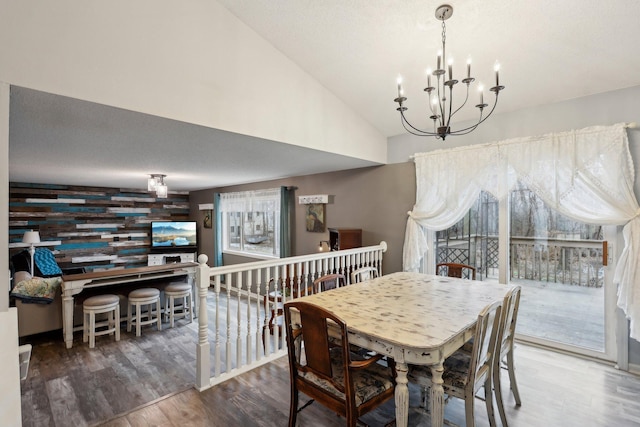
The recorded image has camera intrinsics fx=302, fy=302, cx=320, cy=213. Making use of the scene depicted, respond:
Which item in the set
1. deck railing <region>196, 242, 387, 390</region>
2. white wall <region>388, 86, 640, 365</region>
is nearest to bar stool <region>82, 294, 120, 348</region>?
deck railing <region>196, 242, 387, 390</region>

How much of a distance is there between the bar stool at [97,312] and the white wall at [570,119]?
166 inches

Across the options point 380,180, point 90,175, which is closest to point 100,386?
point 90,175

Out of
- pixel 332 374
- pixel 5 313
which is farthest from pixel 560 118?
pixel 5 313

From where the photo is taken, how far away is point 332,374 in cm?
163

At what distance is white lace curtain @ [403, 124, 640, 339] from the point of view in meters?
2.51

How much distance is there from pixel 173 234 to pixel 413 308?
6314 mm

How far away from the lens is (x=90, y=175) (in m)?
4.59

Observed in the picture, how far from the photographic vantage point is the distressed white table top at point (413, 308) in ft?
5.05

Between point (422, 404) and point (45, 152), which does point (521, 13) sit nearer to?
point (422, 404)

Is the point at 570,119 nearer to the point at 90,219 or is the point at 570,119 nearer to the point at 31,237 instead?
the point at 31,237

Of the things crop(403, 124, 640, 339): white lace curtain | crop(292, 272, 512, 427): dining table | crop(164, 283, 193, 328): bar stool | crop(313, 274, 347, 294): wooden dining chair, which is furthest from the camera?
crop(164, 283, 193, 328): bar stool

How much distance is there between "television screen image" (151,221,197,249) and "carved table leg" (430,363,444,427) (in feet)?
21.5

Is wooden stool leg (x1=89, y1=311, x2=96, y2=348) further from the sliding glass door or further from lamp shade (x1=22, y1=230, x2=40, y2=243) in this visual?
the sliding glass door

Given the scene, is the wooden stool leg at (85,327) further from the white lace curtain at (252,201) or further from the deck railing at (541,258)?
the deck railing at (541,258)
